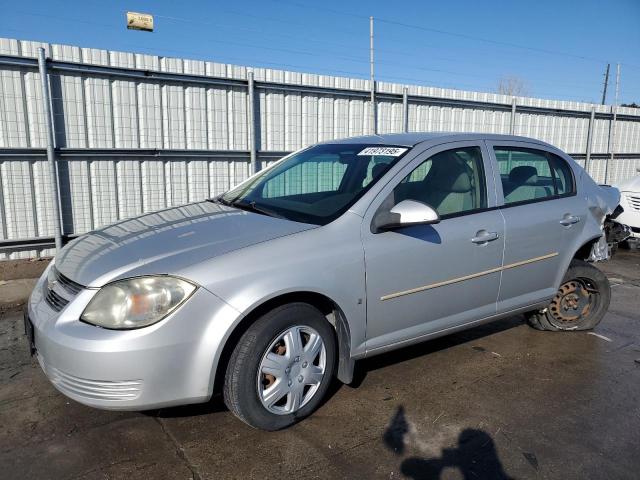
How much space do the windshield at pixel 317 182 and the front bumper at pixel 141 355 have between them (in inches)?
36.2

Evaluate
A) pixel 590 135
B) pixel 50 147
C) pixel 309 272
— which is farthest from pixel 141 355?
pixel 590 135

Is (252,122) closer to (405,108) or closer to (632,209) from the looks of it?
(405,108)

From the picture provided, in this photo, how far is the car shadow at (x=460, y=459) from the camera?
257cm

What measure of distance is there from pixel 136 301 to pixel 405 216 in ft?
5.08

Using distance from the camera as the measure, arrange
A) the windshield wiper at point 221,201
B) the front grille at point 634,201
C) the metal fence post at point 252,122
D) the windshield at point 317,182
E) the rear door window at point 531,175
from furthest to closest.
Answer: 1. the front grille at point 634,201
2. the metal fence post at point 252,122
3. the rear door window at point 531,175
4. the windshield wiper at point 221,201
5. the windshield at point 317,182

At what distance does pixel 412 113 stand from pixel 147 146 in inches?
200

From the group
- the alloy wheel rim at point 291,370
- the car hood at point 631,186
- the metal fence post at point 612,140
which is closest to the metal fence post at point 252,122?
the alloy wheel rim at point 291,370

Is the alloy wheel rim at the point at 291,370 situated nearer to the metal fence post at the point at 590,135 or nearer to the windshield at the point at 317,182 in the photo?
the windshield at the point at 317,182

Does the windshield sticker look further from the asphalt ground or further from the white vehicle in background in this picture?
the white vehicle in background

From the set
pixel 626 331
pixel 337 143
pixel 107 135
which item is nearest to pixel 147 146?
pixel 107 135

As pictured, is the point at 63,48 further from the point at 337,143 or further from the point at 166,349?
the point at 166,349

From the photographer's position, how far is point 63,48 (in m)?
6.48

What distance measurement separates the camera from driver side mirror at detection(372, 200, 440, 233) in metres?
3.02

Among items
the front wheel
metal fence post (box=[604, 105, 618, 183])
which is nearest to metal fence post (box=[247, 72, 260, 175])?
the front wheel
